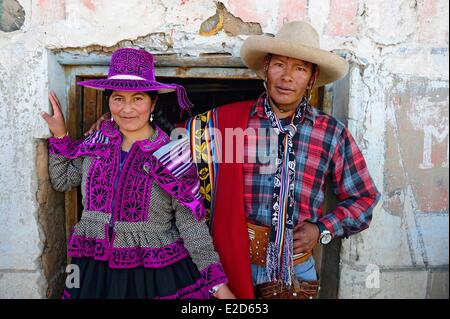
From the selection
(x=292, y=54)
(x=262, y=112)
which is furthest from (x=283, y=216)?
(x=292, y=54)

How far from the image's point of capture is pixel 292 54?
2080 mm

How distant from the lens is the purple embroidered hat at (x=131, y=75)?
2018 mm

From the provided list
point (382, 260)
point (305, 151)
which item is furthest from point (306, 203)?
point (382, 260)

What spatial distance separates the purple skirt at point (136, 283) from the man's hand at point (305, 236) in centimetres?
52

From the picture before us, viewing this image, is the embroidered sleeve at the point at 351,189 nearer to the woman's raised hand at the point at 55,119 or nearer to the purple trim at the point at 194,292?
the purple trim at the point at 194,292

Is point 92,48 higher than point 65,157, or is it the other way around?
point 92,48

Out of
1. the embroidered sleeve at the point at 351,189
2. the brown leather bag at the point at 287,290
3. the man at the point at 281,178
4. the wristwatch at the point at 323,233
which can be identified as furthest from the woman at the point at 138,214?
the embroidered sleeve at the point at 351,189

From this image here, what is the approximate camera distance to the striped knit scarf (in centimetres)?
216

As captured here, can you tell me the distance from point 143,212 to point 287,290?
33.5 inches

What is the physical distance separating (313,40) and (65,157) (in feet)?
4.64

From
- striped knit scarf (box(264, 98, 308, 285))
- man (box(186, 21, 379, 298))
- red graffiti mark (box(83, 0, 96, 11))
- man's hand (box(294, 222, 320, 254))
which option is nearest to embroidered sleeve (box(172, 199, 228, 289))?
man (box(186, 21, 379, 298))

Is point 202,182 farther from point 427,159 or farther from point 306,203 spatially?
point 427,159

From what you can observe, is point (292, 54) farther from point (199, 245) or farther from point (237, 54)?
point (199, 245)

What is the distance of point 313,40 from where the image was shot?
2.16 meters
